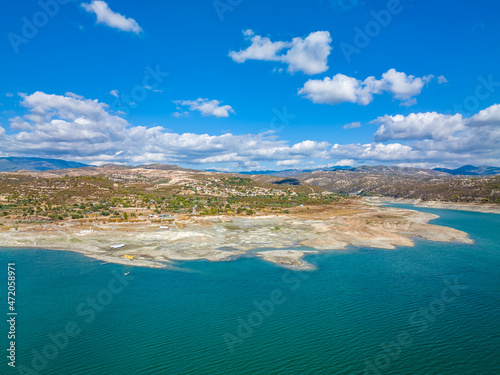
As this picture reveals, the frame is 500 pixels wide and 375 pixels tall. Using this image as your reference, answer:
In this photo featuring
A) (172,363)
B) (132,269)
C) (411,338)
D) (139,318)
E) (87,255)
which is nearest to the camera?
(172,363)

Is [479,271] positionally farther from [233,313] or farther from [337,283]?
[233,313]

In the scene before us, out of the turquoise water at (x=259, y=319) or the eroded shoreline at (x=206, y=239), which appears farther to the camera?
the eroded shoreline at (x=206, y=239)

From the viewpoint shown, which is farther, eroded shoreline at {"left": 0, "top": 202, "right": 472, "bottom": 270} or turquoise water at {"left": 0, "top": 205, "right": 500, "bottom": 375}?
eroded shoreline at {"left": 0, "top": 202, "right": 472, "bottom": 270}

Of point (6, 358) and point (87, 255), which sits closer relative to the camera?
point (6, 358)

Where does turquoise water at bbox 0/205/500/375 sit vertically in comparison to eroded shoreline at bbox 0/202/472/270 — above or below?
below

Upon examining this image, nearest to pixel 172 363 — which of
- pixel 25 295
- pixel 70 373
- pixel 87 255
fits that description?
pixel 70 373
